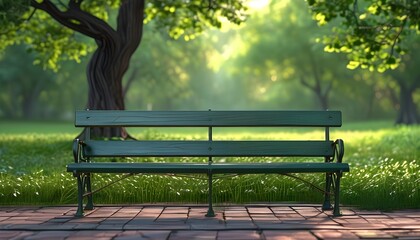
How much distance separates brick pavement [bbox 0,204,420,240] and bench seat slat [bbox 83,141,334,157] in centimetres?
60

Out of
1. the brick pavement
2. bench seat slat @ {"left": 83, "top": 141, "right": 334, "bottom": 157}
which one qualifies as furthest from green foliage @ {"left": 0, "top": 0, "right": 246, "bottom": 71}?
the brick pavement

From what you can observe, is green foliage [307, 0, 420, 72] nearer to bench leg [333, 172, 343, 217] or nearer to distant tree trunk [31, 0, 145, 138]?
distant tree trunk [31, 0, 145, 138]

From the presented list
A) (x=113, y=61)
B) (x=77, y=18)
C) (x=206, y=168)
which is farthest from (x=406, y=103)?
(x=206, y=168)

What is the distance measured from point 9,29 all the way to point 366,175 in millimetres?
10349

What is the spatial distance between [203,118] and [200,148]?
307mm

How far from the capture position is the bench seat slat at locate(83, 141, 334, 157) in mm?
5906

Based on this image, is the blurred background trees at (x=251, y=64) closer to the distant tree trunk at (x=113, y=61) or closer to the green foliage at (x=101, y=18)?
the green foliage at (x=101, y=18)

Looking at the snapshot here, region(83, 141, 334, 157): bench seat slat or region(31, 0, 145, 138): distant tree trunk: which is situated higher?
region(31, 0, 145, 138): distant tree trunk

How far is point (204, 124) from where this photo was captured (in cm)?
589

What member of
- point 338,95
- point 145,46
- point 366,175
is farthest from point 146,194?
point 338,95

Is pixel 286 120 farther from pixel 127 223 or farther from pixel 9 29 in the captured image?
pixel 9 29

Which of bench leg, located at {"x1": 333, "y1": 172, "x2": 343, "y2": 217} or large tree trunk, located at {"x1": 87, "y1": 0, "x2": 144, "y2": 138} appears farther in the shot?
large tree trunk, located at {"x1": 87, "y1": 0, "x2": 144, "y2": 138}

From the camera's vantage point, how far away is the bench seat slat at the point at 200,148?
591 centimetres

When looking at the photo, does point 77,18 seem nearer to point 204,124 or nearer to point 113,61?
point 113,61
